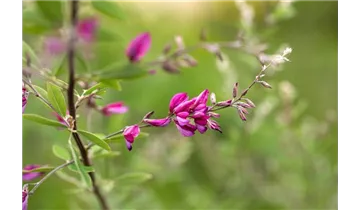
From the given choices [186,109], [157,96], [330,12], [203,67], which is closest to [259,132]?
[157,96]

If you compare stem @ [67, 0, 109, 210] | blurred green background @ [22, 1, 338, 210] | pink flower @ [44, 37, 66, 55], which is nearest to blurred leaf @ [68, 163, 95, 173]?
stem @ [67, 0, 109, 210]

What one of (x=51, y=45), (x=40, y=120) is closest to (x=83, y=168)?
(x=40, y=120)

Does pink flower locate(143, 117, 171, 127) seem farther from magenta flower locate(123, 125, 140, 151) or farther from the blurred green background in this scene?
the blurred green background

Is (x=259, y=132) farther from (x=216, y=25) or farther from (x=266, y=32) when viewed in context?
(x=216, y=25)

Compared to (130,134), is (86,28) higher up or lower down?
higher up

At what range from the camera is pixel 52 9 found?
381 millimetres

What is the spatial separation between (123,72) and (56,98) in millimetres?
56

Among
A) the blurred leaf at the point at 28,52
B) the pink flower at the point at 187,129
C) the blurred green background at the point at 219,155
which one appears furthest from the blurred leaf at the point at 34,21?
the blurred green background at the point at 219,155

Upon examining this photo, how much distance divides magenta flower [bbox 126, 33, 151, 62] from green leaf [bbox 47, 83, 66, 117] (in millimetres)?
51

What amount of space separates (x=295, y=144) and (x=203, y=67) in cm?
40

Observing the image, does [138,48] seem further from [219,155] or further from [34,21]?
[219,155]

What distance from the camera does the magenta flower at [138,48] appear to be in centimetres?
39

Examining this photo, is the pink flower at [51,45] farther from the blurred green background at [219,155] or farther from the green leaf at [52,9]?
the blurred green background at [219,155]

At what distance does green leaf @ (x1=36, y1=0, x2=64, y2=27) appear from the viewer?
14.9 inches
